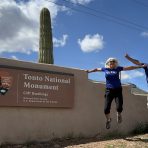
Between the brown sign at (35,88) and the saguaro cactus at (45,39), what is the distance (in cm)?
295

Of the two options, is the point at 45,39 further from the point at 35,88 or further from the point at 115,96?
the point at 115,96

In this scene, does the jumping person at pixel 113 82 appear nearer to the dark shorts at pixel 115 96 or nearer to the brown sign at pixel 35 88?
the dark shorts at pixel 115 96

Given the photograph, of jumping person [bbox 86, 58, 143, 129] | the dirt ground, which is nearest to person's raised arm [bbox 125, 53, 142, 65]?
jumping person [bbox 86, 58, 143, 129]

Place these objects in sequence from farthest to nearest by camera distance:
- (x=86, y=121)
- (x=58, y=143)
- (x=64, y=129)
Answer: (x=86, y=121)
(x=64, y=129)
(x=58, y=143)

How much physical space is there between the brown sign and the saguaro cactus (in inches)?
116

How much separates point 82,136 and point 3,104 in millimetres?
3130

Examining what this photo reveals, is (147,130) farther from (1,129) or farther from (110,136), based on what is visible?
(1,129)

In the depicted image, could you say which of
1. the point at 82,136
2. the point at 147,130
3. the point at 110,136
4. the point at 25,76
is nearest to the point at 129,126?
the point at 147,130

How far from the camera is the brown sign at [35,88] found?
10531mm

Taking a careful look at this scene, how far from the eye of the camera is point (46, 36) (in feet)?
50.6

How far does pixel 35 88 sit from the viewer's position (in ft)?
36.7

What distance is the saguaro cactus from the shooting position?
14939mm

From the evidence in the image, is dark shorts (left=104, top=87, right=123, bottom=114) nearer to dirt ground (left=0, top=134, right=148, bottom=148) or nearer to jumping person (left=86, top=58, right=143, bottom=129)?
jumping person (left=86, top=58, right=143, bottom=129)

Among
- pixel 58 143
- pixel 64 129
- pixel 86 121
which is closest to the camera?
pixel 58 143
